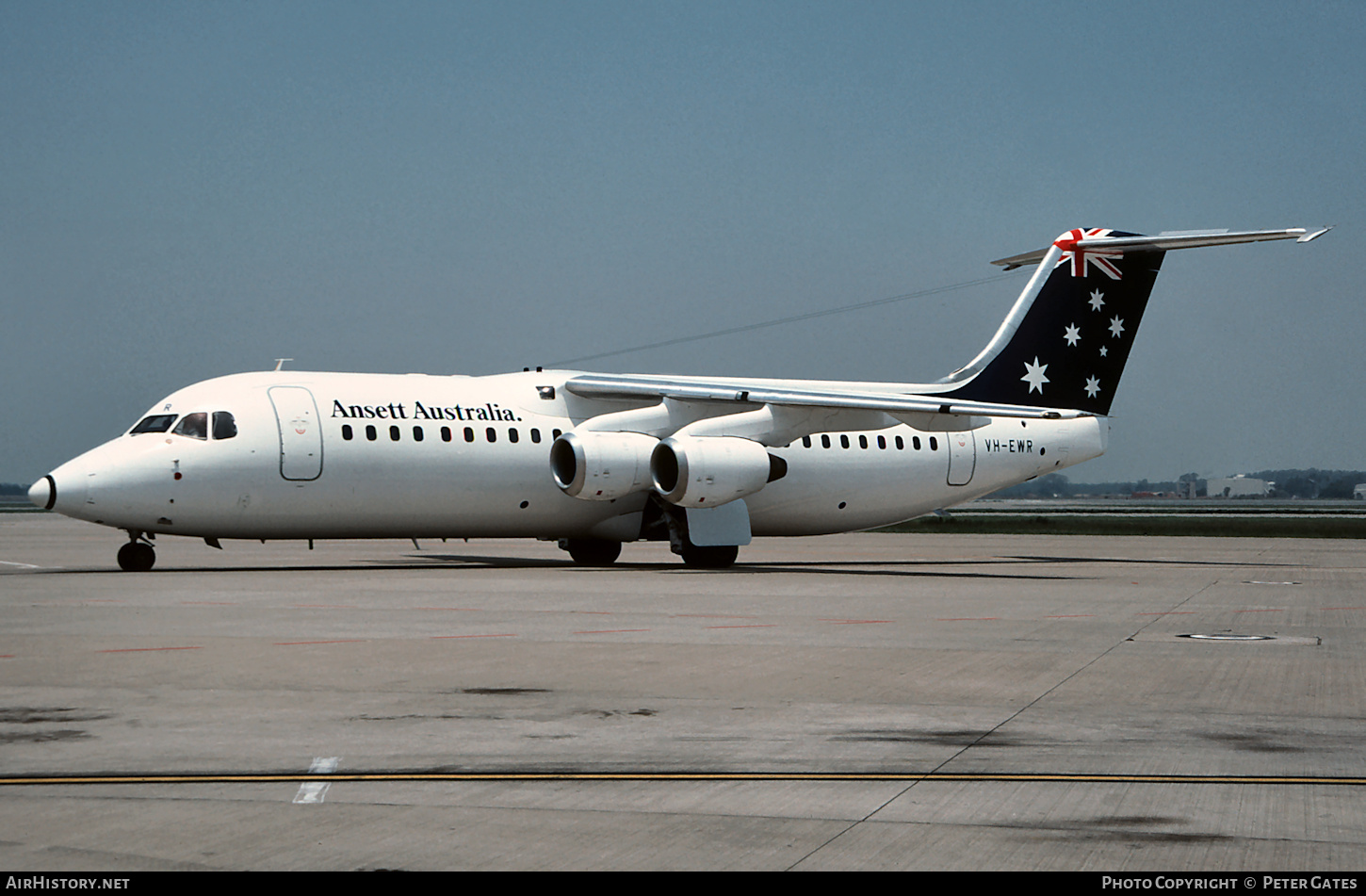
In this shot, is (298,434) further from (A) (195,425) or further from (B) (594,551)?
(B) (594,551)

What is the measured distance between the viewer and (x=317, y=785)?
690 centimetres

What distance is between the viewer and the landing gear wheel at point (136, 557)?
24547 millimetres

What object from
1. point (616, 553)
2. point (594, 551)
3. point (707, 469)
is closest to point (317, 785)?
point (707, 469)

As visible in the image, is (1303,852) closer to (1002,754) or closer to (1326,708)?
(1002,754)

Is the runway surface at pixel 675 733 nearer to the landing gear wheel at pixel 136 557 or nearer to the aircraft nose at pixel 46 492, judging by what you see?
the aircraft nose at pixel 46 492

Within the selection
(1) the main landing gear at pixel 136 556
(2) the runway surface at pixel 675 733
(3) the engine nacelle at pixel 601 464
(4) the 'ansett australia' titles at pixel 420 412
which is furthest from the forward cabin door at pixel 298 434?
(2) the runway surface at pixel 675 733

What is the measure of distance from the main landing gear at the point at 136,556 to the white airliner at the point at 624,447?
0.04 m

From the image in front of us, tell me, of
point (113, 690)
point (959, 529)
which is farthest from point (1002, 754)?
point (959, 529)

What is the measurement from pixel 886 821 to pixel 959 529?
51.5 meters

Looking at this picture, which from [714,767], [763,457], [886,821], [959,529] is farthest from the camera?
[959,529]

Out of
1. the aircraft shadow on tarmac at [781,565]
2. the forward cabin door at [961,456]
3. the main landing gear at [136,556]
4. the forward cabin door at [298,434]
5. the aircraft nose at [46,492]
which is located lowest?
the aircraft shadow on tarmac at [781,565]

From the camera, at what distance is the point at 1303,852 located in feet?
18.7

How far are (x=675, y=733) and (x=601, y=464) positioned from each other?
1795 centimetres

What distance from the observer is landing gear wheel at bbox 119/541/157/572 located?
80.5ft
